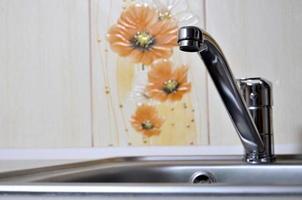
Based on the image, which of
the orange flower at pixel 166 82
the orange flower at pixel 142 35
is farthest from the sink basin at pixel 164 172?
the orange flower at pixel 142 35

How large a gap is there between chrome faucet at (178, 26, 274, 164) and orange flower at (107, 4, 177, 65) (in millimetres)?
245

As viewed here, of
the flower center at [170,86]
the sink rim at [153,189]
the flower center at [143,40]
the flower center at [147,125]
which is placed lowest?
the sink rim at [153,189]

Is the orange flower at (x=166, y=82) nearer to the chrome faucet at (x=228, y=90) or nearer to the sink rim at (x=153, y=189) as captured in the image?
the chrome faucet at (x=228, y=90)

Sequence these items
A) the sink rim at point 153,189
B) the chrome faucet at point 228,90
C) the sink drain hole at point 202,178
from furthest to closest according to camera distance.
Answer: the sink drain hole at point 202,178 < the chrome faucet at point 228,90 < the sink rim at point 153,189

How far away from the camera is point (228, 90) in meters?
0.70

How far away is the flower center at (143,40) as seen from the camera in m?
0.96

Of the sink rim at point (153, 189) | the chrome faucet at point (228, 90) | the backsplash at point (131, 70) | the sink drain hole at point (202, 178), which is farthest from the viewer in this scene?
the backsplash at point (131, 70)

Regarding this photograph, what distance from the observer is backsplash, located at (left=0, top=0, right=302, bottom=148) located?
0.91 metres

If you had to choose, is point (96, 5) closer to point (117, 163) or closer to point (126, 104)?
point (126, 104)

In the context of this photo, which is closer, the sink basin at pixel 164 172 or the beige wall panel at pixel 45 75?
the sink basin at pixel 164 172

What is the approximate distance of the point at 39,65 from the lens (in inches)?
39.2

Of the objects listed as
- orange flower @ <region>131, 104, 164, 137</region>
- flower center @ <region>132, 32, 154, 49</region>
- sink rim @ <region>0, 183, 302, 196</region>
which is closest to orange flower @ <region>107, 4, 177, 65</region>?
flower center @ <region>132, 32, 154, 49</region>

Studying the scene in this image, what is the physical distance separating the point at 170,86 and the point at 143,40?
130 mm

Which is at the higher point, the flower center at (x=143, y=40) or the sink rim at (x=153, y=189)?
the flower center at (x=143, y=40)
